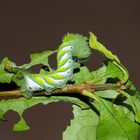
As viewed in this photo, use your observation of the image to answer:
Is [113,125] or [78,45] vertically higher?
[78,45]

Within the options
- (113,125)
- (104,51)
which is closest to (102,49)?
(104,51)

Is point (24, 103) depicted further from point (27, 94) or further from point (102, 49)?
point (102, 49)

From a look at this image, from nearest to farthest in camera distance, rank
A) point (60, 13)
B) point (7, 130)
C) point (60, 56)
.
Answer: point (60, 56)
point (7, 130)
point (60, 13)

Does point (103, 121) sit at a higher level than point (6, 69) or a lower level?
lower

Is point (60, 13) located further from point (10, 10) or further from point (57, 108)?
point (57, 108)

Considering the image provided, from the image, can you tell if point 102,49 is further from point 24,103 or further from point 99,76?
point 24,103

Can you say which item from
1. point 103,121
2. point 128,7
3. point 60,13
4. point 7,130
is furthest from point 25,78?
point 128,7

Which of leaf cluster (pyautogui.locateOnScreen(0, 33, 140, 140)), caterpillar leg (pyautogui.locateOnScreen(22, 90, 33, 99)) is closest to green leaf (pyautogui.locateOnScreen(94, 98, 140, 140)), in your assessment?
leaf cluster (pyautogui.locateOnScreen(0, 33, 140, 140))
